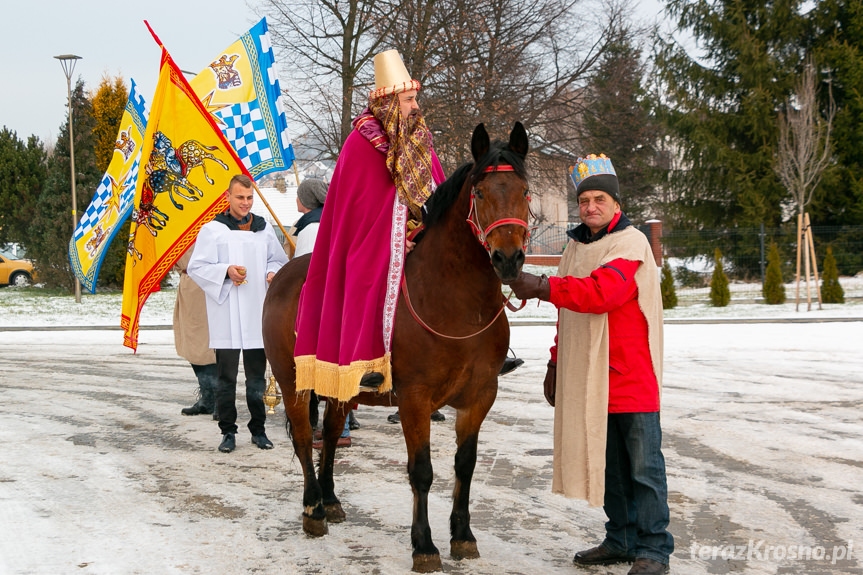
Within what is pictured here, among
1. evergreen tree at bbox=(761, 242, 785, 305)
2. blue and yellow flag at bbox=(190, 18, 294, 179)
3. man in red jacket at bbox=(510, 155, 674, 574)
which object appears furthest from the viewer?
evergreen tree at bbox=(761, 242, 785, 305)

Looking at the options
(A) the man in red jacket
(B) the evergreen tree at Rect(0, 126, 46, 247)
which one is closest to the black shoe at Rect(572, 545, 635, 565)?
(A) the man in red jacket

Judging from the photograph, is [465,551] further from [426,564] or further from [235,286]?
[235,286]

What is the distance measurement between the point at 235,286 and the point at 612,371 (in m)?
3.84

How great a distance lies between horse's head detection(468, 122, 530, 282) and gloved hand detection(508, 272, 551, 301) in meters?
0.17

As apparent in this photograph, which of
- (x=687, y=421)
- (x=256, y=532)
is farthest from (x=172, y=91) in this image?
(x=687, y=421)

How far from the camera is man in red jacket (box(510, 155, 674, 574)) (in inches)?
152

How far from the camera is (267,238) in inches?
276

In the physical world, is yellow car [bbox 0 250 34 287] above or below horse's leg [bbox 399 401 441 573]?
above

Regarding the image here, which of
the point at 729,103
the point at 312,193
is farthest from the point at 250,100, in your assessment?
the point at 729,103

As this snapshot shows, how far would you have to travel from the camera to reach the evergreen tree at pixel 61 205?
28.1 metres

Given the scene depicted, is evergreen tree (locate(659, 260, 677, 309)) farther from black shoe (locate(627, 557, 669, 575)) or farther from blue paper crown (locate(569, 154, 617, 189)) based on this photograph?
black shoe (locate(627, 557, 669, 575))

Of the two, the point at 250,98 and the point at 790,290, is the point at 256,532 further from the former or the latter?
the point at 790,290

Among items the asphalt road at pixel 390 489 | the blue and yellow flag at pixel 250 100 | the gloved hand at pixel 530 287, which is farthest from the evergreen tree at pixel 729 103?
the gloved hand at pixel 530 287

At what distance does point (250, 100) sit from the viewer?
9.16 meters
